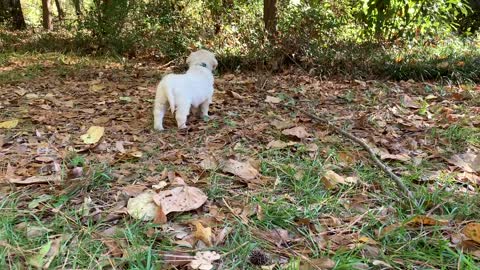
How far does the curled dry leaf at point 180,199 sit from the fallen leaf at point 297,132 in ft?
3.69

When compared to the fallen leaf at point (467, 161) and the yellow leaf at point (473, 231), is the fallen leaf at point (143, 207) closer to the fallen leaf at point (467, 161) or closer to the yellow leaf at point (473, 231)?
the yellow leaf at point (473, 231)

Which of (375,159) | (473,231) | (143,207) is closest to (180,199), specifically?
(143,207)

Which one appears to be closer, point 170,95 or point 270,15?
point 170,95

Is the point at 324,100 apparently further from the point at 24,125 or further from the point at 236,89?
the point at 24,125

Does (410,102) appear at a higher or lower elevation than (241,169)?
lower

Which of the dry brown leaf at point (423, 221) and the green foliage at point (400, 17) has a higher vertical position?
the green foliage at point (400, 17)

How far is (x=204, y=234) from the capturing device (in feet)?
6.25

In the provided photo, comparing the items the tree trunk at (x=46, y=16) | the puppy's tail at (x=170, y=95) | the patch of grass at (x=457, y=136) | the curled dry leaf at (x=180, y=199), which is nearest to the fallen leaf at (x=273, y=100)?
the puppy's tail at (x=170, y=95)

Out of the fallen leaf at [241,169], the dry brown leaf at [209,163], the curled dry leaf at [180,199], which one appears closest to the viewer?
the curled dry leaf at [180,199]

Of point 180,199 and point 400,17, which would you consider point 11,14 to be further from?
point 180,199

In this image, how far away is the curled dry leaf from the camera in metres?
2.11

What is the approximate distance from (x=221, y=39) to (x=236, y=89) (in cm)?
209

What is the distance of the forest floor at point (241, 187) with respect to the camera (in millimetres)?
1815

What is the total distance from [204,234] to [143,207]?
0.39 meters
